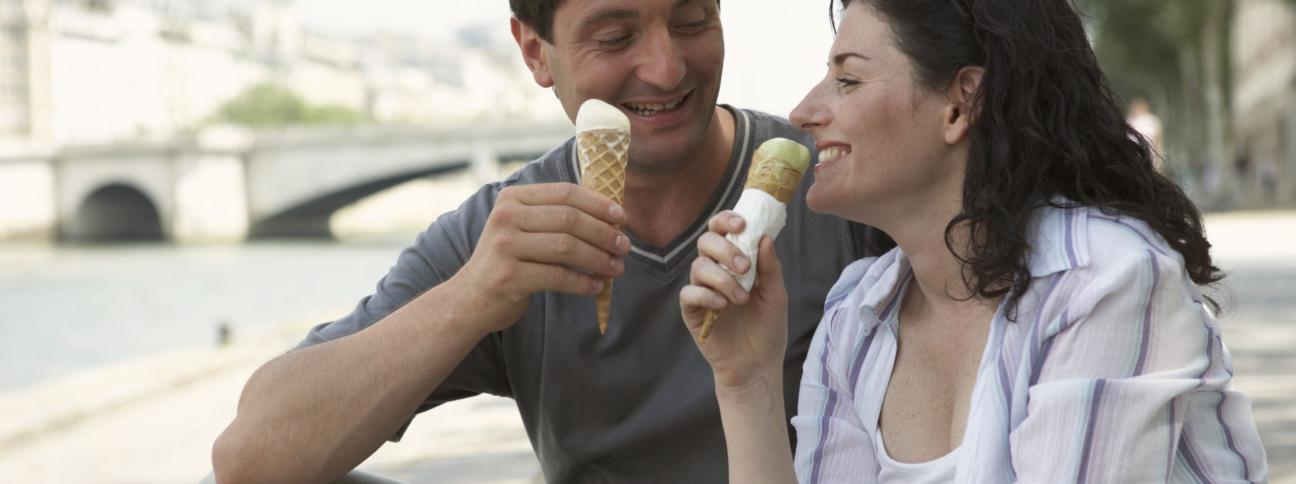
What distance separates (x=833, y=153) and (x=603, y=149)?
0.31m

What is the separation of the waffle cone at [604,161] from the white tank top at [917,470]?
403mm

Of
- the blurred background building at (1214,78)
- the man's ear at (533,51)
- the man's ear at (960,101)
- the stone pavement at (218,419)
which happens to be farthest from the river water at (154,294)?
the blurred background building at (1214,78)

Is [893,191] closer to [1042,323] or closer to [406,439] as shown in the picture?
[1042,323]

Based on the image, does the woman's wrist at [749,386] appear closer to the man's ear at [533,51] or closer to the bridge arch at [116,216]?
the man's ear at [533,51]

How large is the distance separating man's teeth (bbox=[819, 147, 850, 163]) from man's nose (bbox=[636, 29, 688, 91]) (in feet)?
1.31

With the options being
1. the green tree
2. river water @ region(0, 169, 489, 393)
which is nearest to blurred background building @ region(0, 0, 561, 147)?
the green tree

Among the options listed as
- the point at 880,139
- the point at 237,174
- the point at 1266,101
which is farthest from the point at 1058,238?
the point at 237,174

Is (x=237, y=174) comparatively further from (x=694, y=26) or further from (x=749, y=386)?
(x=749, y=386)

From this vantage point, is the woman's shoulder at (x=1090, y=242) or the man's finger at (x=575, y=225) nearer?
the woman's shoulder at (x=1090, y=242)

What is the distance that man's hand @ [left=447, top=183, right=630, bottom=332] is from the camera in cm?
188

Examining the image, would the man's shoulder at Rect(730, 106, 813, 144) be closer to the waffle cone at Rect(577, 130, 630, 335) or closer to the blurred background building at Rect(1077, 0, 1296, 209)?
the waffle cone at Rect(577, 130, 630, 335)

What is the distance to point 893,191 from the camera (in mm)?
1943

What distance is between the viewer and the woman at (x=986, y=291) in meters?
1.70

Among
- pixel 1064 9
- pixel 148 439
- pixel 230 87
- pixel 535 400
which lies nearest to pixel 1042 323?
pixel 1064 9
